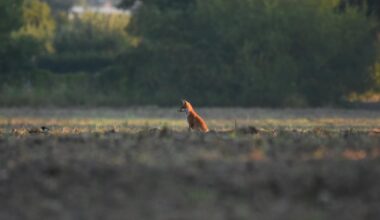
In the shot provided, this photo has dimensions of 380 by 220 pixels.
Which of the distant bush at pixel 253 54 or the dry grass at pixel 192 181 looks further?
the distant bush at pixel 253 54

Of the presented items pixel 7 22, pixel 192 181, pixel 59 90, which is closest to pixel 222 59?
pixel 59 90

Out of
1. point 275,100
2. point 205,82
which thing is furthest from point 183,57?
point 275,100

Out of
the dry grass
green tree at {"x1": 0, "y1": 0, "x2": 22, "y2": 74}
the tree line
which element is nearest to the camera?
the dry grass

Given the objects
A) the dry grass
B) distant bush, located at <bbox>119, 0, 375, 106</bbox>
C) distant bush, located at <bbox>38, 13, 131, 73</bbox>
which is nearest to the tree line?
distant bush, located at <bbox>119, 0, 375, 106</bbox>

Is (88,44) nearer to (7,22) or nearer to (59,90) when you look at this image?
(7,22)

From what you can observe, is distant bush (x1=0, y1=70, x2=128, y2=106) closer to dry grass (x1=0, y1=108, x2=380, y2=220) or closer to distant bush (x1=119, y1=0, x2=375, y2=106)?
distant bush (x1=119, y1=0, x2=375, y2=106)

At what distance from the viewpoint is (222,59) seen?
49469 millimetres

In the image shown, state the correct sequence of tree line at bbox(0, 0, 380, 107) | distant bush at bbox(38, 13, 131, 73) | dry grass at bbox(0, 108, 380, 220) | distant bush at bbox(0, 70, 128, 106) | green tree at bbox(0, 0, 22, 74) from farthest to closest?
distant bush at bbox(38, 13, 131, 73) → green tree at bbox(0, 0, 22, 74) → tree line at bbox(0, 0, 380, 107) → distant bush at bbox(0, 70, 128, 106) → dry grass at bbox(0, 108, 380, 220)

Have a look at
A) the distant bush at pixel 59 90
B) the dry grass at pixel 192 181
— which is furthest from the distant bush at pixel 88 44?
the dry grass at pixel 192 181

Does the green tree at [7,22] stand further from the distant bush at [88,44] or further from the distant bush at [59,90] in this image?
the distant bush at [88,44]

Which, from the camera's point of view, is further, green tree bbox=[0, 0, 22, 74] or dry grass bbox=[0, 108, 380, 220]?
green tree bbox=[0, 0, 22, 74]

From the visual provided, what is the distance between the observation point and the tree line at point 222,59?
4788cm

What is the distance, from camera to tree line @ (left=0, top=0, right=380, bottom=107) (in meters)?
47.9

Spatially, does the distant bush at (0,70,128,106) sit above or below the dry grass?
above
